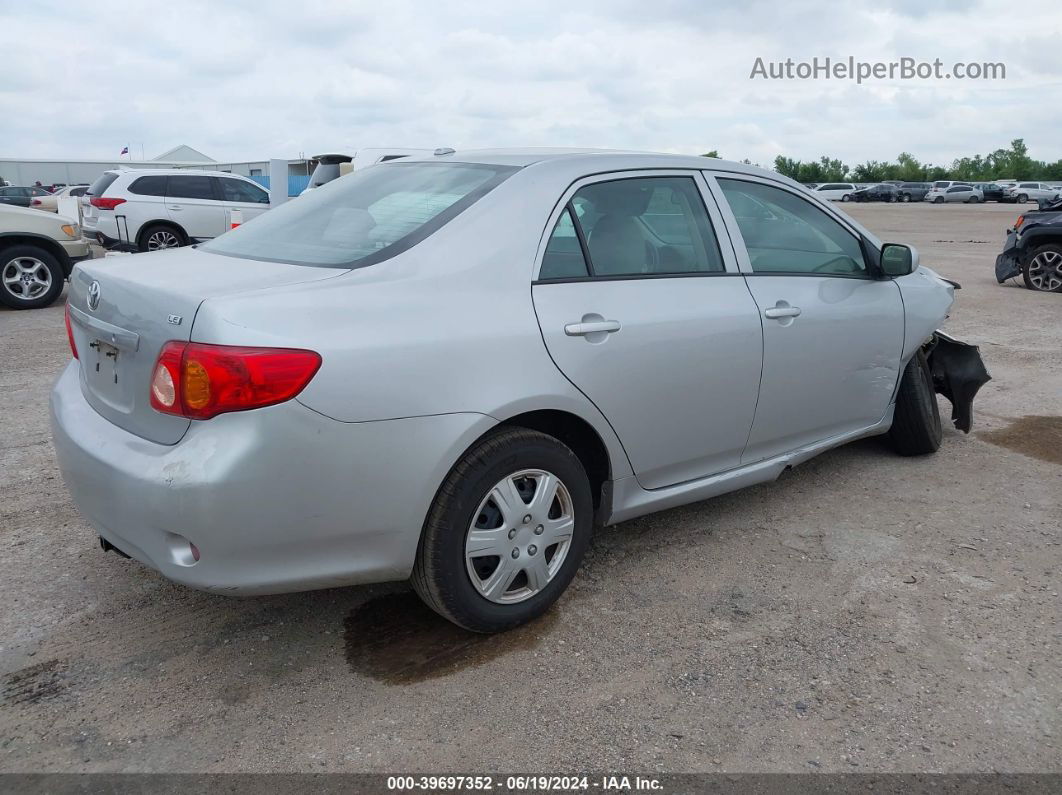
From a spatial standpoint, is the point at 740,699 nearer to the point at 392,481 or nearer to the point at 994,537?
the point at 392,481

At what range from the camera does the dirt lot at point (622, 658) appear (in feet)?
8.23

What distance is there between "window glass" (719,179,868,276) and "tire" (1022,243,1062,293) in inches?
359

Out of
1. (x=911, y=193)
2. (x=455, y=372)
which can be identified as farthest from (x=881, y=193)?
(x=455, y=372)

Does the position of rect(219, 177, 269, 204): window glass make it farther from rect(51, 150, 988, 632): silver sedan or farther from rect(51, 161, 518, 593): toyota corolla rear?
rect(51, 161, 518, 593): toyota corolla rear

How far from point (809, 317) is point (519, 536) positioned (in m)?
1.72

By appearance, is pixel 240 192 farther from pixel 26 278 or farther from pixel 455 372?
pixel 455 372

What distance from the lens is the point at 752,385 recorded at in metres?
3.65

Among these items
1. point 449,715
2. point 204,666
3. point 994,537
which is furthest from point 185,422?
point 994,537

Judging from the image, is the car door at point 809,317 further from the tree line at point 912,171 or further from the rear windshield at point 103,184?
the tree line at point 912,171

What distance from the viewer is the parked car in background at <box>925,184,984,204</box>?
56.5 m

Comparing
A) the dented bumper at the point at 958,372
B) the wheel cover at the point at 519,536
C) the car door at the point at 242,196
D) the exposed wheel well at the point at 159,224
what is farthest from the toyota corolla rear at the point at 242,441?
the car door at the point at 242,196

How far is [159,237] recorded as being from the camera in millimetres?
14594

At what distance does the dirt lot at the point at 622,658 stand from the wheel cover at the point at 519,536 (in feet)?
0.71

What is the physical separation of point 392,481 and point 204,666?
0.93 m
